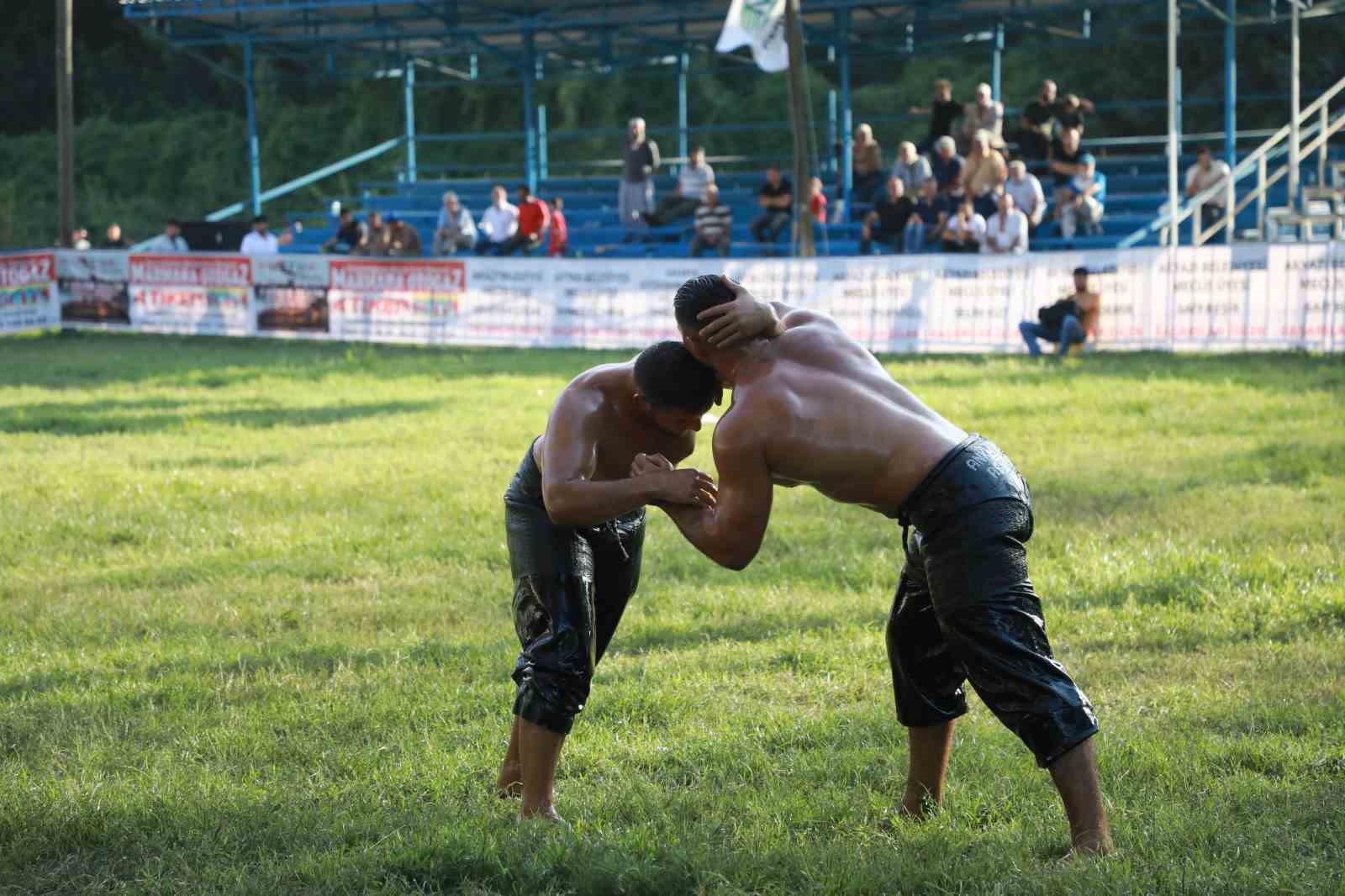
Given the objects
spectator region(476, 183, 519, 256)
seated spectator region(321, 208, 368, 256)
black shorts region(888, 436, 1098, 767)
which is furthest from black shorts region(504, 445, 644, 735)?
seated spectator region(321, 208, 368, 256)

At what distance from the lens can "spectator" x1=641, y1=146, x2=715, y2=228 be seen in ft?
80.7

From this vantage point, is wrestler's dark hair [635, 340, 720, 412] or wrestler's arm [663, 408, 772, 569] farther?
wrestler's dark hair [635, 340, 720, 412]

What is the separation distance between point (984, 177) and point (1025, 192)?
1.87 ft

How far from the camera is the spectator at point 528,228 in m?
24.2

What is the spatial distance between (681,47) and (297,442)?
18885mm

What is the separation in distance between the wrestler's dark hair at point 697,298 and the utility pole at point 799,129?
673 inches

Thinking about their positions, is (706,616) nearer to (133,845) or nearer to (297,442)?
(133,845)

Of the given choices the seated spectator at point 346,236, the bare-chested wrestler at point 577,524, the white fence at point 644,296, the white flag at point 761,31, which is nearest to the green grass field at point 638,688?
the bare-chested wrestler at point 577,524

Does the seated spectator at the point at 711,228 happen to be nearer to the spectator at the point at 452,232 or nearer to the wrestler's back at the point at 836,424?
the spectator at the point at 452,232

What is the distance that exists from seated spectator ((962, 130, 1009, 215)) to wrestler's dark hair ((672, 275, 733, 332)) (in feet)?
55.2

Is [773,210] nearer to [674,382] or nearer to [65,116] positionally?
[65,116]

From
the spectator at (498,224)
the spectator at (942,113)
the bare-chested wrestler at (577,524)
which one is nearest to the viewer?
the bare-chested wrestler at (577,524)

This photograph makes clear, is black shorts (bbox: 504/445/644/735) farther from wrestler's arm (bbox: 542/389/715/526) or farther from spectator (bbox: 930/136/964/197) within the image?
spectator (bbox: 930/136/964/197)

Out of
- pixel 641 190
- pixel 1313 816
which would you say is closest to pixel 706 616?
pixel 1313 816
